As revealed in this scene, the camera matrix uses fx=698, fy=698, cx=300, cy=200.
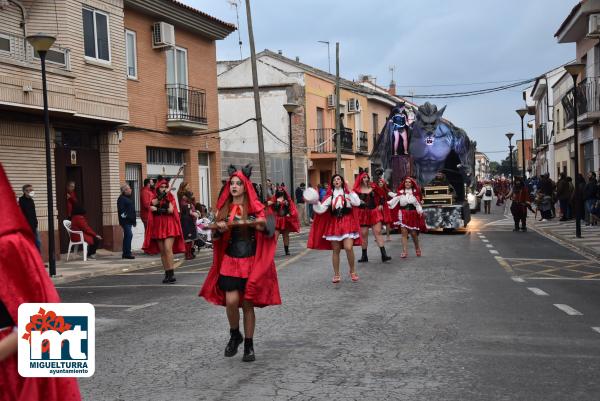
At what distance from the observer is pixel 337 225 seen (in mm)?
11492

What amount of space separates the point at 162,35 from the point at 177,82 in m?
2.10

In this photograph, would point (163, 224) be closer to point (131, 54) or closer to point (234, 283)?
point (234, 283)

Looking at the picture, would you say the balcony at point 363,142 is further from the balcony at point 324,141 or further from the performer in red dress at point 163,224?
the performer in red dress at point 163,224

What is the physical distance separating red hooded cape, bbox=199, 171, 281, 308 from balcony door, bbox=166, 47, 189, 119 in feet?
56.4

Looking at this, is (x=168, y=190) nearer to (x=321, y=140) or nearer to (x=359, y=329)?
(x=359, y=329)

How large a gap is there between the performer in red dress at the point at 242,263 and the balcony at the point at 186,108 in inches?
662

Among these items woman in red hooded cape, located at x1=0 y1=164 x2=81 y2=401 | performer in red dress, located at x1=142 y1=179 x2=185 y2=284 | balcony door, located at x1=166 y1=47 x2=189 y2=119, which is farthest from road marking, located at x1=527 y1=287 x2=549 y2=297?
balcony door, located at x1=166 y1=47 x2=189 y2=119

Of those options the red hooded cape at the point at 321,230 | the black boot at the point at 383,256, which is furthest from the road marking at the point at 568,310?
the black boot at the point at 383,256

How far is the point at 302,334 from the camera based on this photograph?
7395 mm

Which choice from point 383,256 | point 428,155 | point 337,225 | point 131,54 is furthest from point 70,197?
point 428,155

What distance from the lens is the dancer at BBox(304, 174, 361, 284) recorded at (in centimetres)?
1141

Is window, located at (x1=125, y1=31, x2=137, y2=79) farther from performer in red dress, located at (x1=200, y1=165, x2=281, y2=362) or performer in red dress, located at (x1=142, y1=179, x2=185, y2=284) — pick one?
performer in red dress, located at (x1=200, y1=165, x2=281, y2=362)

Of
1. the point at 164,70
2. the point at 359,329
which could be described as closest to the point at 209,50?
the point at 164,70

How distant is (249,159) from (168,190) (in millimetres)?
18712
